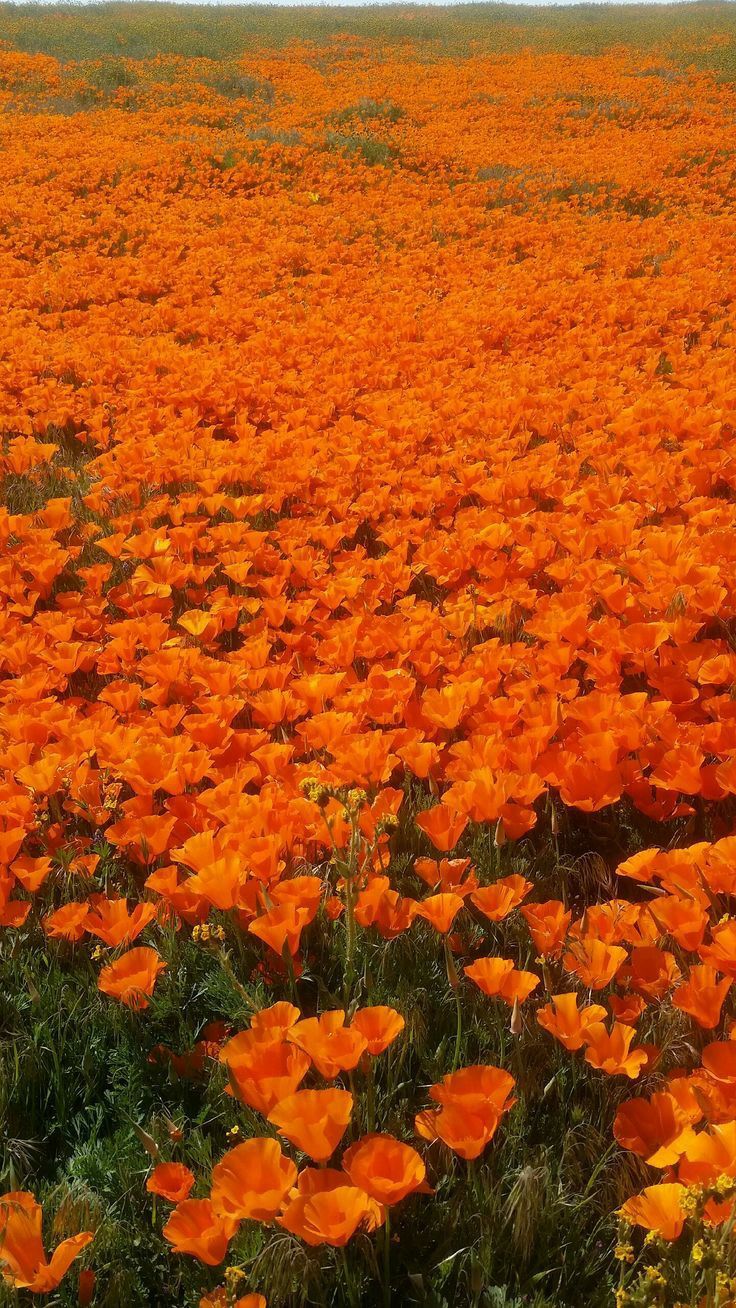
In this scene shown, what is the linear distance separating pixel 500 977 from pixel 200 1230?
1.88ft

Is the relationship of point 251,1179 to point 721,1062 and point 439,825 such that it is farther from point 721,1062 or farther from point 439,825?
point 439,825

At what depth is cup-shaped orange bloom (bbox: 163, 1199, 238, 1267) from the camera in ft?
3.62

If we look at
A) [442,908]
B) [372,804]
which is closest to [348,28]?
[372,804]

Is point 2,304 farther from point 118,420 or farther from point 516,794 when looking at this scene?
point 516,794

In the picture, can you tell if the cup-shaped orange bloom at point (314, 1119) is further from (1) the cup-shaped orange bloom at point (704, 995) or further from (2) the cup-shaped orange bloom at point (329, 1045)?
(1) the cup-shaped orange bloom at point (704, 995)

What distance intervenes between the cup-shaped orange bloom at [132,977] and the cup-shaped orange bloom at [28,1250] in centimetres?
42

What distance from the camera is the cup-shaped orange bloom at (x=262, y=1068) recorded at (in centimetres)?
122

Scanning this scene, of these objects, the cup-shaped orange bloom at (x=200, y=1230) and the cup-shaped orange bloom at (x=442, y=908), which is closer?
the cup-shaped orange bloom at (x=200, y=1230)

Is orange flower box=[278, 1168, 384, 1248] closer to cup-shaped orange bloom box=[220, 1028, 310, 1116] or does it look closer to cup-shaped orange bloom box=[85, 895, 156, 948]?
cup-shaped orange bloom box=[220, 1028, 310, 1116]

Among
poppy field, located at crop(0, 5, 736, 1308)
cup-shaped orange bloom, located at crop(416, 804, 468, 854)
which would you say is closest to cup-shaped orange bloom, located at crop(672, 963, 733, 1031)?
poppy field, located at crop(0, 5, 736, 1308)

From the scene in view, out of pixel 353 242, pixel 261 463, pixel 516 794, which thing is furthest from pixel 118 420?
pixel 353 242

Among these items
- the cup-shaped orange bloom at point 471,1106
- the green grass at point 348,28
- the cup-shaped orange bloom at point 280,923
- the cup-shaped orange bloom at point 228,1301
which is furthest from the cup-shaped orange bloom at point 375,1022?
the green grass at point 348,28

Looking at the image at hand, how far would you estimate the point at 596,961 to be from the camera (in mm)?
1518

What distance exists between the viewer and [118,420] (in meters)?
5.27
